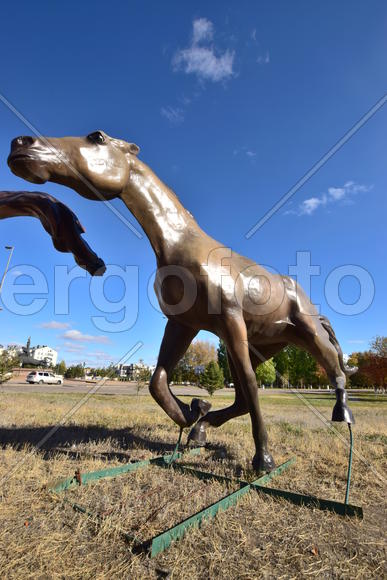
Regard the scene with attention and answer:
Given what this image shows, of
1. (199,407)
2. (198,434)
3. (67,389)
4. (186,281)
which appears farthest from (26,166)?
(67,389)

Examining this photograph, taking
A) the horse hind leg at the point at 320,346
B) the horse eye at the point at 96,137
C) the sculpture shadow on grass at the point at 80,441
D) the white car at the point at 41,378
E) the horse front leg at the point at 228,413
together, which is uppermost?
the horse eye at the point at 96,137

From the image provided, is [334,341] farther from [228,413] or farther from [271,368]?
[271,368]

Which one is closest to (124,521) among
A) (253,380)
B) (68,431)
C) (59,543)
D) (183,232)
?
(59,543)

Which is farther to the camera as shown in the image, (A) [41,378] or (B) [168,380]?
(A) [41,378]

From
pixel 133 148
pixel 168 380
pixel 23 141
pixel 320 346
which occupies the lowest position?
pixel 168 380

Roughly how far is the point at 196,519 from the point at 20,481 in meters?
1.77

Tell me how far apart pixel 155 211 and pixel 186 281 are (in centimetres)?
84

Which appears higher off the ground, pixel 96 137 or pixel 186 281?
pixel 96 137

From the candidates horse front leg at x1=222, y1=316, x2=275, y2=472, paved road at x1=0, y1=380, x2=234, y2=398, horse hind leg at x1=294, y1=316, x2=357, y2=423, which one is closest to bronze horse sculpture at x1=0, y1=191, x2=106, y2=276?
horse front leg at x1=222, y1=316, x2=275, y2=472

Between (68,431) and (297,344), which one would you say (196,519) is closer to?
(297,344)

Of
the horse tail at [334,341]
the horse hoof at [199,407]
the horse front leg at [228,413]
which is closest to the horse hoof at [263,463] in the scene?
the horse hoof at [199,407]

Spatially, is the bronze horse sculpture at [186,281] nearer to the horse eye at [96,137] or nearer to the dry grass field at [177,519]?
the horse eye at [96,137]

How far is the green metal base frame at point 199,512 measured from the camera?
2.03m

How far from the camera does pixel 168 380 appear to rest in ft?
12.8
